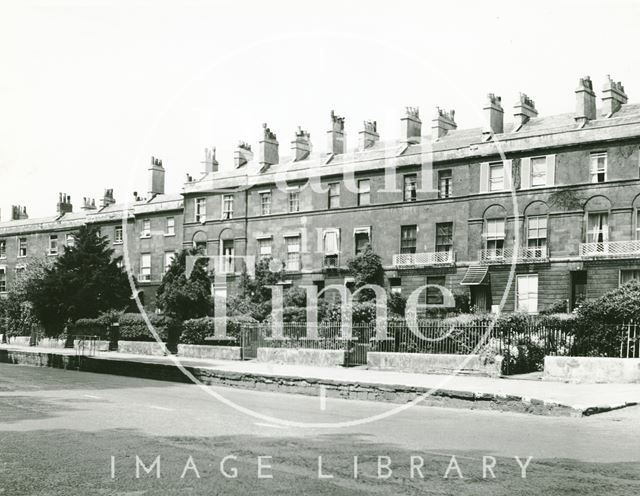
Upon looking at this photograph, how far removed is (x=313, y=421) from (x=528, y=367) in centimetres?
1041

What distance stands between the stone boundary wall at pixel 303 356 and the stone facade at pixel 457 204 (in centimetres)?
1627

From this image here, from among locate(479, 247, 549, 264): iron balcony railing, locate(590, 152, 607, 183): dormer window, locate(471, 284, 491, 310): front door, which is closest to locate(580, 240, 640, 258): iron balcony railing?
locate(479, 247, 549, 264): iron balcony railing

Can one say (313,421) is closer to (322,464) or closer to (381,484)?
(322,464)

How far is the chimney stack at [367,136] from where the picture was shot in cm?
4672

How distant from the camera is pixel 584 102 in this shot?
127ft

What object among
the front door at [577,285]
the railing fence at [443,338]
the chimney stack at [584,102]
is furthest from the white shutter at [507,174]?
the railing fence at [443,338]

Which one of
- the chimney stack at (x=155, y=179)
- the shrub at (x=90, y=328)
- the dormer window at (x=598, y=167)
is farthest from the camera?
the chimney stack at (x=155, y=179)

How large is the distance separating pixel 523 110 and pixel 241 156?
20.6 metres

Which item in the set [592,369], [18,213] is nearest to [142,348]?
[592,369]

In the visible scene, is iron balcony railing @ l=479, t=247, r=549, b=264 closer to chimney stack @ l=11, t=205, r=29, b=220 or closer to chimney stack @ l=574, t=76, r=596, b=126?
chimney stack @ l=574, t=76, r=596, b=126

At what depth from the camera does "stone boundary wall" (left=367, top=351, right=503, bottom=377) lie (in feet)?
65.4

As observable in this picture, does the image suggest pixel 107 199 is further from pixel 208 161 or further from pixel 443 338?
pixel 443 338

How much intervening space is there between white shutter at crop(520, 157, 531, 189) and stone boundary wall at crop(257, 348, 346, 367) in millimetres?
18923

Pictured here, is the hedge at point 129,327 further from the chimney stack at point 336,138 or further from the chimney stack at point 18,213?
the chimney stack at point 18,213
